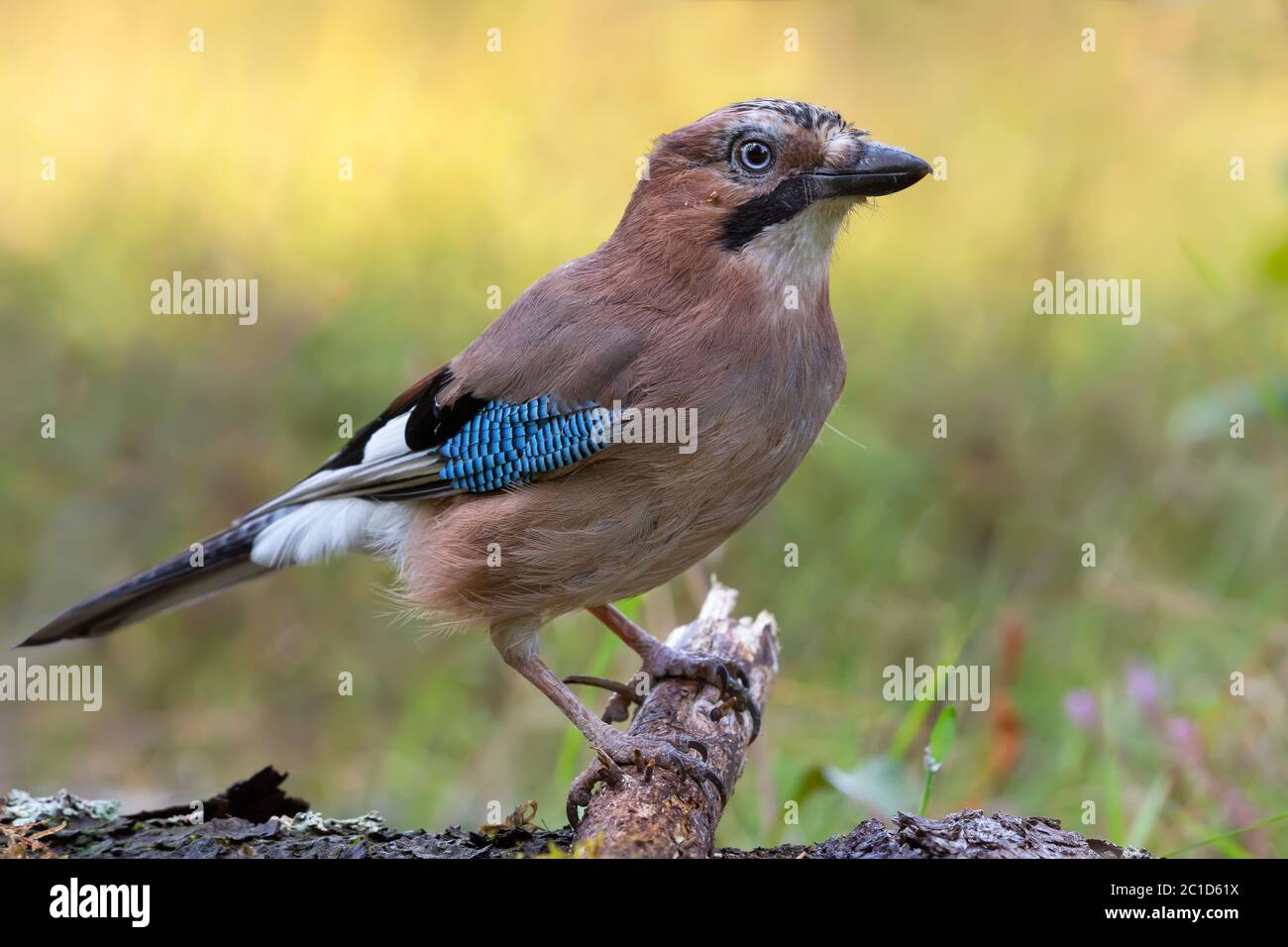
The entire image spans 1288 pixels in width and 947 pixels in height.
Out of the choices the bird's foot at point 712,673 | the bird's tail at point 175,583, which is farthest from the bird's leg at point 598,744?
the bird's tail at point 175,583

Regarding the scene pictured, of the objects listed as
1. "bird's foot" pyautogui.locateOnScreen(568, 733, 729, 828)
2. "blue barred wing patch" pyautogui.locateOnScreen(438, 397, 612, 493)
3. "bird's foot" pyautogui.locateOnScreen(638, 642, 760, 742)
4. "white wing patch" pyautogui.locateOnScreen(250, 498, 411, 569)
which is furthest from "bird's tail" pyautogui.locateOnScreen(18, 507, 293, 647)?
"bird's foot" pyautogui.locateOnScreen(568, 733, 729, 828)

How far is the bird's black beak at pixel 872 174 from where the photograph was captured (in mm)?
4207

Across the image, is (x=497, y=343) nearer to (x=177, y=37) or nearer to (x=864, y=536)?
(x=864, y=536)

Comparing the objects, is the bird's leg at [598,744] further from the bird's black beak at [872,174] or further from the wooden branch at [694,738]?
the bird's black beak at [872,174]

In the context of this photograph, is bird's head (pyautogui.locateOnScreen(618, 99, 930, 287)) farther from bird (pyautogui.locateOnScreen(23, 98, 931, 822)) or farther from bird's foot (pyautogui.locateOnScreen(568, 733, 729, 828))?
bird's foot (pyautogui.locateOnScreen(568, 733, 729, 828))

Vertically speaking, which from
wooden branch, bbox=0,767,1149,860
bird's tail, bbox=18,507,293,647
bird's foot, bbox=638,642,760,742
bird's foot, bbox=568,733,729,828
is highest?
bird's tail, bbox=18,507,293,647

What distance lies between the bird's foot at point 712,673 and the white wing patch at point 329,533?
3.21ft

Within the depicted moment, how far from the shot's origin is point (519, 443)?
4.39 metres

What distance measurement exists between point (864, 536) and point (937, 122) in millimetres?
3620

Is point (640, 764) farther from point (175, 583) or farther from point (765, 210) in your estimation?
point (175, 583)

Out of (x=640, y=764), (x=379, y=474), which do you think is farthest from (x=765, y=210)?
(x=640, y=764)

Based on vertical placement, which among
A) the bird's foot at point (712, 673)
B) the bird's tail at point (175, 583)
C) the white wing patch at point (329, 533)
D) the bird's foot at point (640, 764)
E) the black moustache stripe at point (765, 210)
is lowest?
the bird's foot at point (640, 764)

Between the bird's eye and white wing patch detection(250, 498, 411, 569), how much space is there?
168 centimetres

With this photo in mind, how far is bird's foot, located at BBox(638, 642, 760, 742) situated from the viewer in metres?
4.55
